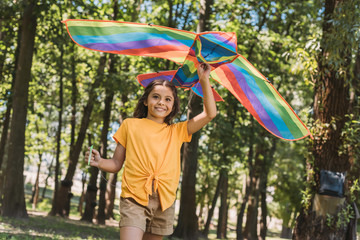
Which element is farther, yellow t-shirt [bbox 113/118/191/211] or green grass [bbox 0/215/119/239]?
green grass [bbox 0/215/119/239]

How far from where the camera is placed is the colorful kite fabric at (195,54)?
3727mm

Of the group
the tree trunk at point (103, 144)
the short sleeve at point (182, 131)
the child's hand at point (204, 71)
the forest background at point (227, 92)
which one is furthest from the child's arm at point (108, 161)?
the tree trunk at point (103, 144)

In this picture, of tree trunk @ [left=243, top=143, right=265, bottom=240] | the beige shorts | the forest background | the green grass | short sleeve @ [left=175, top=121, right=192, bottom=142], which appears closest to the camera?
the beige shorts

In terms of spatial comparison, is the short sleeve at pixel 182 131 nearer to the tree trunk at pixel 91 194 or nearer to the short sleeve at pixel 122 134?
the short sleeve at pixel 122 134

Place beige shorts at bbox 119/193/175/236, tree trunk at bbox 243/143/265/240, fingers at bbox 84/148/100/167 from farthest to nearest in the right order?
tree trunk at bbox 243/143/265/240 < fingers at bbox 84/148/100/167 < beige shorts at bbox 119/193/175/236

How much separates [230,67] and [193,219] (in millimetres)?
9945

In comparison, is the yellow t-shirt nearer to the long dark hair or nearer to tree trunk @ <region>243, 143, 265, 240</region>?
the long dark hair

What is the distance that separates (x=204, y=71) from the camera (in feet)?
11.9


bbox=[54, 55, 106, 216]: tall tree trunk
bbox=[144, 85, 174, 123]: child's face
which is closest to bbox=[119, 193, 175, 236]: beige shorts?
bbox=[144, 85, 174, 123]: child's face

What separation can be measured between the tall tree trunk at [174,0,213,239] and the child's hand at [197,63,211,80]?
938 centimetres

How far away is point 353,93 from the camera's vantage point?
7.45 metres

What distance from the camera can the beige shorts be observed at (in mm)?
3295

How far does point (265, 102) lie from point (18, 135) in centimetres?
924

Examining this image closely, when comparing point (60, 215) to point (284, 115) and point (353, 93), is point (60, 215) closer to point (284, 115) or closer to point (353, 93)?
point (353, 93)
